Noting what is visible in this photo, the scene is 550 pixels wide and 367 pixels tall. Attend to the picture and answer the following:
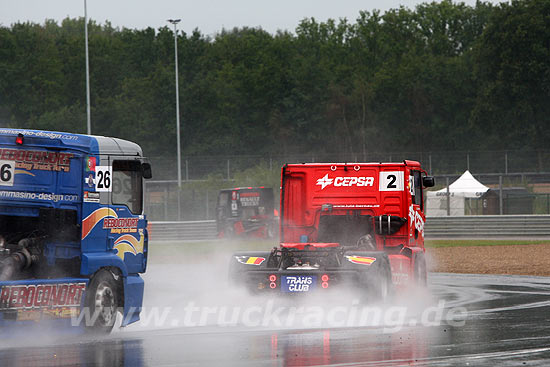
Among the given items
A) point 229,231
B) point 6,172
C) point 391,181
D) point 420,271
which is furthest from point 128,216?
point 229,231

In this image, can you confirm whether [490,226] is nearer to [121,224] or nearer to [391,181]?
[391,181]

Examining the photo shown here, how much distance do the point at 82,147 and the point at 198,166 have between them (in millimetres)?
50726

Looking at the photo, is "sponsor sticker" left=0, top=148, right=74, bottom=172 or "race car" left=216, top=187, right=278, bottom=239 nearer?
"sponsor sticker" left=0, top=148, right=74, bottom=172

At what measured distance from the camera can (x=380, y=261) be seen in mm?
14961

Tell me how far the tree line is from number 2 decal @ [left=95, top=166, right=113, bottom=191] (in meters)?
68.0

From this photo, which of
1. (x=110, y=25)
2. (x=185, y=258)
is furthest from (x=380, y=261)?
(x=110, y=25)

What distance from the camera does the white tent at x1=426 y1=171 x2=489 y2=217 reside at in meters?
47.9

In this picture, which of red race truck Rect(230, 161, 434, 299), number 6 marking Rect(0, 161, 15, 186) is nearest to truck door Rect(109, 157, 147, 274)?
number 6 marking Rect(0, 161, 15, 186)

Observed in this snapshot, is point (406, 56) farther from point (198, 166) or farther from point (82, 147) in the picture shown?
point (82, 147)

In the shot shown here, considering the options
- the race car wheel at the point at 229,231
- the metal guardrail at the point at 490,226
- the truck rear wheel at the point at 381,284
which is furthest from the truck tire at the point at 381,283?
the race car wheel at the point at 229,231

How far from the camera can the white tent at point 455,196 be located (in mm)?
47875

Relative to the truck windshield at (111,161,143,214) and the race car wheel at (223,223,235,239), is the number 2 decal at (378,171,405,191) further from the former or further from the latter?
the race car wheel at (223,223,235,239)

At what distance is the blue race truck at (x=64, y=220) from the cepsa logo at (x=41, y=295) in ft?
0.06

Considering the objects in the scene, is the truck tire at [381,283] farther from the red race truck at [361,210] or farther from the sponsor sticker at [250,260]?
the sponsor sticker at [250,260]
